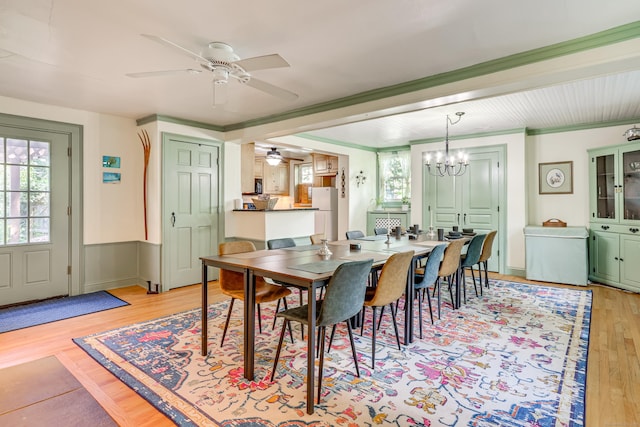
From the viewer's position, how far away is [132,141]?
498cm

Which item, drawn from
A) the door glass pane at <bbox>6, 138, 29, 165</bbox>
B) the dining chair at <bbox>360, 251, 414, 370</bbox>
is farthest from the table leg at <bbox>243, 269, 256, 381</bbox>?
the door glass pane at <bbox>6, 138, 29, 165</bbox>

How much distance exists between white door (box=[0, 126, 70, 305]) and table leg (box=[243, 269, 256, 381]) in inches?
136

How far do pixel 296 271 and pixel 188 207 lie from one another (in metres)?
3.31

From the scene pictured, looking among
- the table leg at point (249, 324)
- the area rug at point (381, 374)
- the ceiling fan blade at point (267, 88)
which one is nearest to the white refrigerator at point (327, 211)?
the area rug at point (381, 374)

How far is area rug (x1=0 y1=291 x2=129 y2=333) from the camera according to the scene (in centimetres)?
353

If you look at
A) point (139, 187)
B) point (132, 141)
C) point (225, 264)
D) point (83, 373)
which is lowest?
point (83, 373)

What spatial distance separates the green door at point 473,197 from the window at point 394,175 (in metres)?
0.81

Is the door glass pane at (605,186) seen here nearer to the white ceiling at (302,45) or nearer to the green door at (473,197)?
the white ceiling at (302,45)

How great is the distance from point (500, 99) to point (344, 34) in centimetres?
254

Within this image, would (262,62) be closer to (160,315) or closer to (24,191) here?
(160,315)

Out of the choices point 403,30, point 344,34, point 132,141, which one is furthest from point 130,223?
point 403,30

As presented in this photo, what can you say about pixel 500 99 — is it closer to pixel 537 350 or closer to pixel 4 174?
pixel 537 350

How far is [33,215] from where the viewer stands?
4.22 meters

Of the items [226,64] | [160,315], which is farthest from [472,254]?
[160,315]
